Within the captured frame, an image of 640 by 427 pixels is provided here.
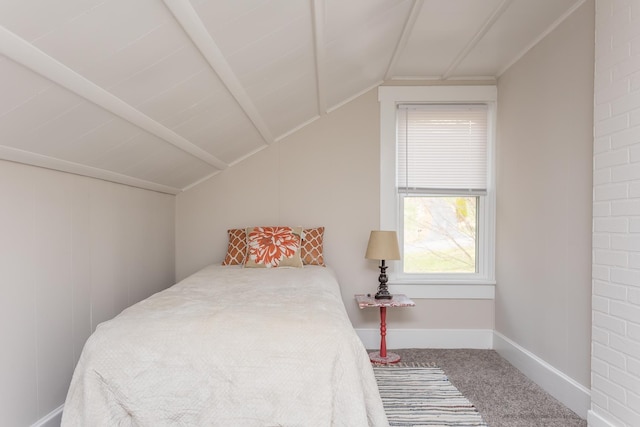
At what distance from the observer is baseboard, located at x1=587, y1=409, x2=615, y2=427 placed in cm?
226

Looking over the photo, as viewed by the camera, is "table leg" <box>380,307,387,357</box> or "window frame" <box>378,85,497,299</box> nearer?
"table leg" <box>380,307,387,357</box>

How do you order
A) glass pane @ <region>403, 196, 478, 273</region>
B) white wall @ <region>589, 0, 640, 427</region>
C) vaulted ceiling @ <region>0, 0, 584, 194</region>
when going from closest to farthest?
vaulted ceiling @ <region>0, 0, 584, 194</region>
white wall @ <region>589, 0, 640, 427</region>
glass pane @ <region>403, 196, 478, 273</region>

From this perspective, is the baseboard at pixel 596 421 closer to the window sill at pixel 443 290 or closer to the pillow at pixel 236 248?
the window sill at pixel 443 290

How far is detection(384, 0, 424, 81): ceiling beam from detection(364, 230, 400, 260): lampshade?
4.38ft

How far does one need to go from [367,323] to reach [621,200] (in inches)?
94.2

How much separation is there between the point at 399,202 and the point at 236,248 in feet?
4.84

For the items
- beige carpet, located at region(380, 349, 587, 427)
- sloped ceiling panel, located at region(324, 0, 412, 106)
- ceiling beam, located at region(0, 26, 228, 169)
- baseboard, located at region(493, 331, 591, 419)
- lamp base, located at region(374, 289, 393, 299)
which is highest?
sloped ceiling panel, located at region(324, 0, 412, 106)

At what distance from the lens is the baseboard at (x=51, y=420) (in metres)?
2.18

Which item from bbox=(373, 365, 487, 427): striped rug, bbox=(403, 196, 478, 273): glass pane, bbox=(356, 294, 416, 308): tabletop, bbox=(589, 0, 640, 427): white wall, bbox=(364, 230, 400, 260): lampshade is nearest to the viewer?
bbox=(589, 0, 640, 427): white wall

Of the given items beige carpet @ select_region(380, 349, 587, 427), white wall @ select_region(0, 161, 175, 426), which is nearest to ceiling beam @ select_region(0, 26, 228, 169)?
white wall @ select_region(0, 161, 175, 426)

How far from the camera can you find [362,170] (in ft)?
13.6

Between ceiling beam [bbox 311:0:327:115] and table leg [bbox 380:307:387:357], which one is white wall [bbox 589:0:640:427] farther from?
table leg [bbox 380:307:387:357]

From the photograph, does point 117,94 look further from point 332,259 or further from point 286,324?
point 332,259

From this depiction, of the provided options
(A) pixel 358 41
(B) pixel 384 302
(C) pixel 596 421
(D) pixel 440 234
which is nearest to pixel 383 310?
(B) pixel 384 302
